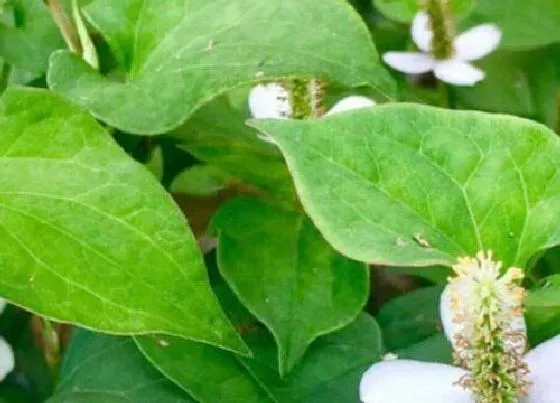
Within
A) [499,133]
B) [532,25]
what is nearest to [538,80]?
[532,25]

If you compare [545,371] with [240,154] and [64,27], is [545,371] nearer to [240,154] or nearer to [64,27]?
[240,154]

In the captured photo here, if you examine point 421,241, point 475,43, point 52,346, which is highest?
point 475,43

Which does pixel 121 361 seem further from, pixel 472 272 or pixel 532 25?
pixel 532 25

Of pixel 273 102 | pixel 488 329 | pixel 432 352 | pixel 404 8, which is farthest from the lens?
pixel 404 8

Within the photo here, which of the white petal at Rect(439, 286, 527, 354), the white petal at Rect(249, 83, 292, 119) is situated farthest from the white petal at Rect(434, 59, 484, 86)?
the white petal at Rect(439, 286, 527, 354)

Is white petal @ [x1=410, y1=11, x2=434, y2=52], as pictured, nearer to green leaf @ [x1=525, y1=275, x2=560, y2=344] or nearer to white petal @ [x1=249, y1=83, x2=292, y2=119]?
white petal @ [x1=249, y1=83, x2=292, y2=119]

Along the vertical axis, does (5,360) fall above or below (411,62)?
below

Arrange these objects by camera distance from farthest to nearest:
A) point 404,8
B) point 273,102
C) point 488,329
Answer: point 404,8
point 273,102
point 488,329

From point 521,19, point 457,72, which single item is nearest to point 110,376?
point 457,72
